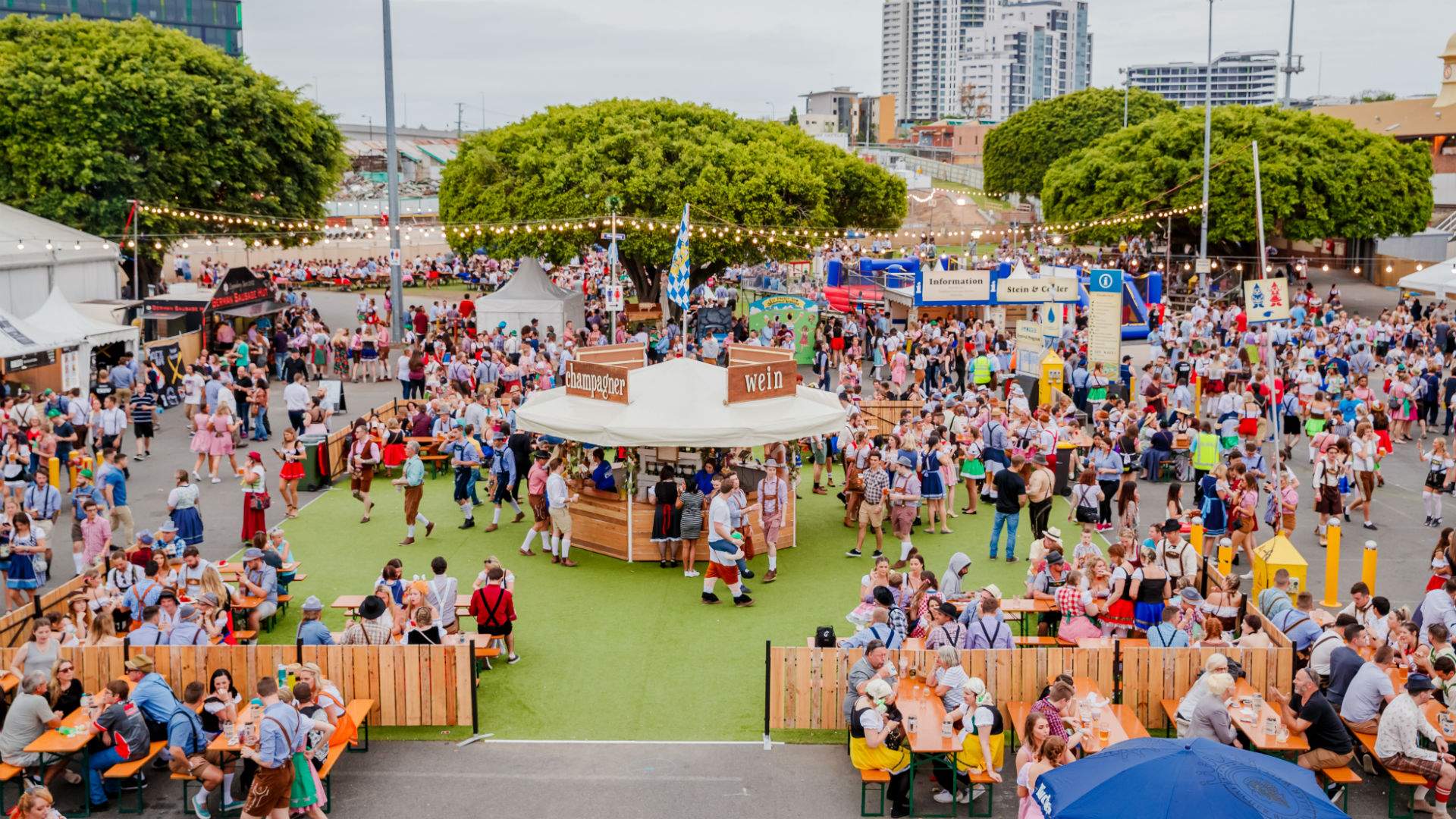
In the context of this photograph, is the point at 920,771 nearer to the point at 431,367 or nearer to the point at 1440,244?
the point at 431,367

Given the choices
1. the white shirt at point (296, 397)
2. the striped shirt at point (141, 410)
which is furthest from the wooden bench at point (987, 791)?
the striped shirt at point (141, 410)

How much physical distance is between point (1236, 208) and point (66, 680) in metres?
42.0

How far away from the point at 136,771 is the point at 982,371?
18790 mm

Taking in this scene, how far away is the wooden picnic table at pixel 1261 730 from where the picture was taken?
9.57 m

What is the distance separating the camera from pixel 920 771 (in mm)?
10195

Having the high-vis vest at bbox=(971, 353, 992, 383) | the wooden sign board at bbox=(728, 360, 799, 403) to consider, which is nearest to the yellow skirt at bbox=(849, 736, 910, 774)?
the wooden sign board at bbox=(728, 360, 799, 403)

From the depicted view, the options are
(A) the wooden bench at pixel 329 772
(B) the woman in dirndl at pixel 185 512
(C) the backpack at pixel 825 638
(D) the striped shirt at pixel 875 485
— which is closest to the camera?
(A) the wooden bench at pixel 329 772

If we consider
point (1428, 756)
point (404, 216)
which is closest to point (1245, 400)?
point (1428, 756)

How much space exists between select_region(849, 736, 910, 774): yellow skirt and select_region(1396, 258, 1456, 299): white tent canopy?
65.1 feet

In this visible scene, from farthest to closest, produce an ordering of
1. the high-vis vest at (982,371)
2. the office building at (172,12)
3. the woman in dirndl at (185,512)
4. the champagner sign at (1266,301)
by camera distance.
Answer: the office building at (172,12) → the high-vis vest at (982,371) → the champagner sign at (1266,301) → the woman in dirndl at (185,512)

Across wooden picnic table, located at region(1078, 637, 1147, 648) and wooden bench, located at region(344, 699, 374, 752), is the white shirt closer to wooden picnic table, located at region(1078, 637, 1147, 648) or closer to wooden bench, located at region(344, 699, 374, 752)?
wooden bench, located at region(344, 699, 374, 752)

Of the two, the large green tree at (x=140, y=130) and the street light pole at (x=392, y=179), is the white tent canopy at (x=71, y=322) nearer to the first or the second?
the street light pole at (x=392, y=179)

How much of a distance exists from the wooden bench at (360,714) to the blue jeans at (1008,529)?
823 cm

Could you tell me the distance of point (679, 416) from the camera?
1520 centimetres
